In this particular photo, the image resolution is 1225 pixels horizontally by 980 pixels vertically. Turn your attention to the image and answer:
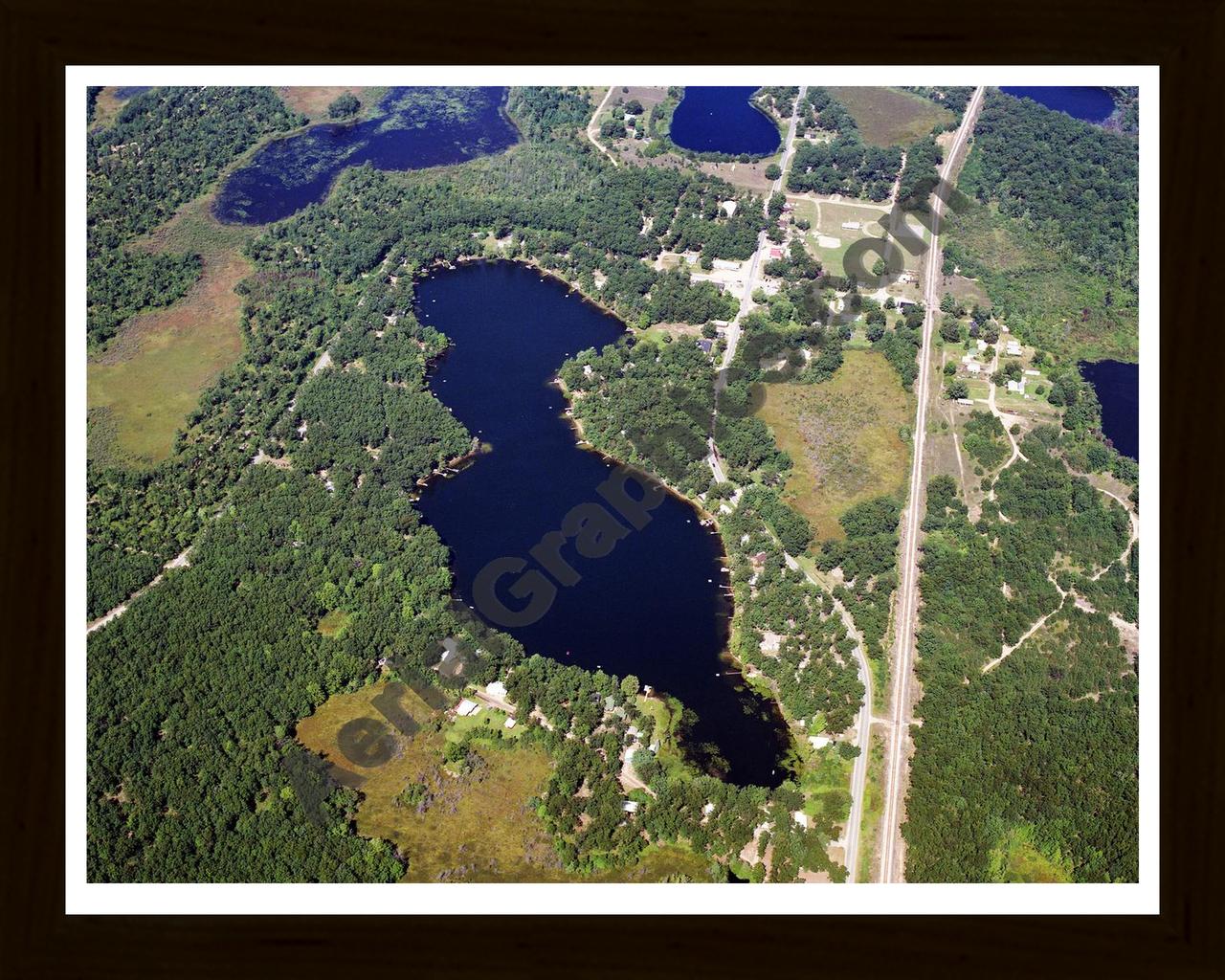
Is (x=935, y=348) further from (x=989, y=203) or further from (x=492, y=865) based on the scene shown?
(x=492, y=865)

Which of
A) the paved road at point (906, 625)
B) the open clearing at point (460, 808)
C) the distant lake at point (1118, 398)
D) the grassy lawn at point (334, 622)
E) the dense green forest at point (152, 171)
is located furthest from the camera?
the dense green forest at point (152, 171)

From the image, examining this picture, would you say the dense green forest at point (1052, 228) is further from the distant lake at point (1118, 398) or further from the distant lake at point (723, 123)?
the distant lake at point (723, 123)

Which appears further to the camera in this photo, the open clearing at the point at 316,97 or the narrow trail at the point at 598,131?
the open clearing at the point at 316,97

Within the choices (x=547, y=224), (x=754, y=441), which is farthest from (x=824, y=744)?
(x=547, y=224)

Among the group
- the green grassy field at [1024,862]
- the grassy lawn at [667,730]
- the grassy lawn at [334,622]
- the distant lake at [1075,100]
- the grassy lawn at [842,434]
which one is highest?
the distant lake at [1075,100]

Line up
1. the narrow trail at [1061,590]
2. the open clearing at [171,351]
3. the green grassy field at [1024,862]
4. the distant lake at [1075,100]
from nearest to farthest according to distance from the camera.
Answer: the green grassy field at [1024,862] < the narrow trail at [1061,590] < the open clearing at [171,351] < the distant lake at [1075,100]

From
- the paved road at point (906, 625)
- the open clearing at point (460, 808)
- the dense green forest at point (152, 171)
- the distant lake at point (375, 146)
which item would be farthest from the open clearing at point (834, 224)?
the open clearing at point (460, 808)

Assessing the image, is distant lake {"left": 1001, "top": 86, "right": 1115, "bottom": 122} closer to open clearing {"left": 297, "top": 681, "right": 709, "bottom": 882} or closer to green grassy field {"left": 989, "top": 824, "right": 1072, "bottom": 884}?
green grassy field {"left": 989, "top": 824, "right": 1072, "bottom": 884}
